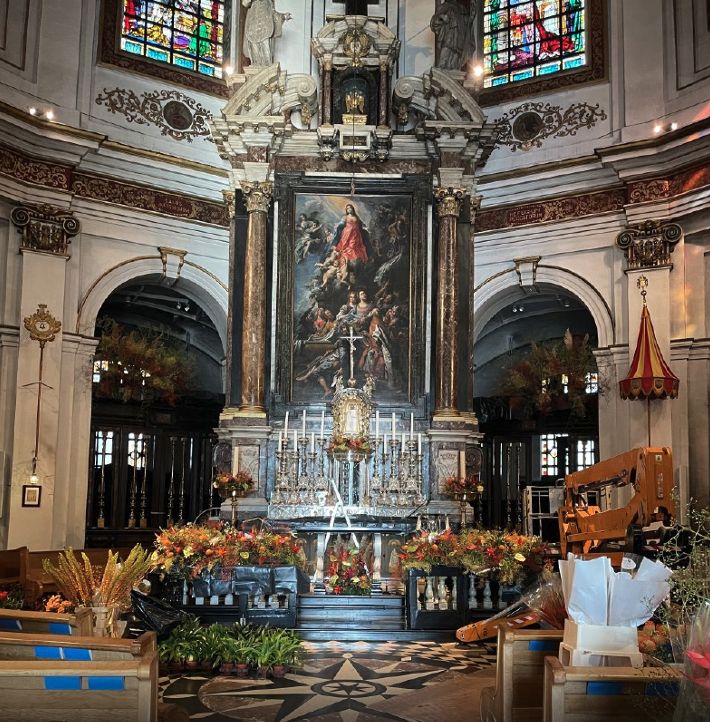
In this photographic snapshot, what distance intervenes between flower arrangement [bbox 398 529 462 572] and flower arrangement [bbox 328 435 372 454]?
283 cm

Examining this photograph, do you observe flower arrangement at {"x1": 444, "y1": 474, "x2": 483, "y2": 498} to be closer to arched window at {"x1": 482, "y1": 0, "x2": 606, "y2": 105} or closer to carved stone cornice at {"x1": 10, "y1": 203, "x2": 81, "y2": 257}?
carved stone cornice at {"x1": 10, "y1": 203, "x2": 81, "y2": 257}

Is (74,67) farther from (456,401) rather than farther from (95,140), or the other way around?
(456,401)

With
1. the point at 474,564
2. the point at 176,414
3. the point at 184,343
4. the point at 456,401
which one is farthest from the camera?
the point at 184,343

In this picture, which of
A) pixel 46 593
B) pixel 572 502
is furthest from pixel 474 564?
pixel 46 593

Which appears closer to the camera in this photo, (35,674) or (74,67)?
(35,674)

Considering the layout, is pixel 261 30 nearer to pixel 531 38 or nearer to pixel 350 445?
pixel 531 38

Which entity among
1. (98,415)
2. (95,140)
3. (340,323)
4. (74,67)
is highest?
(74,67)

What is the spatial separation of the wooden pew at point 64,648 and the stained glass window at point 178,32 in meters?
13.9

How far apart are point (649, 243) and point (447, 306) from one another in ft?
11.1

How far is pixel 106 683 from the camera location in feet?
15.1

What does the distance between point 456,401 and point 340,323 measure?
2209 millimetres

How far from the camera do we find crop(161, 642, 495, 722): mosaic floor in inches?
295

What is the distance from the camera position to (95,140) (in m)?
15.8

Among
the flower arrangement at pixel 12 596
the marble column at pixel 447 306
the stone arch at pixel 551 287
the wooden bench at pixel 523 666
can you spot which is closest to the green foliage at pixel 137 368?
the stone arch at pixel 551 287
